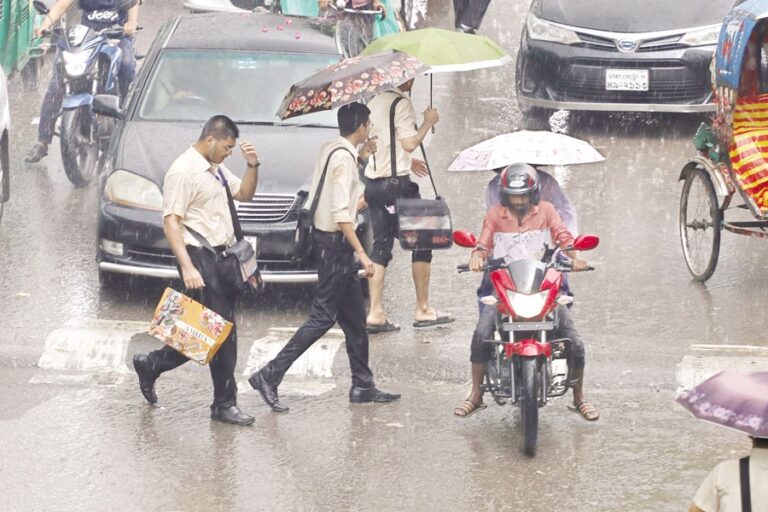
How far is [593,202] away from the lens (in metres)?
13.9

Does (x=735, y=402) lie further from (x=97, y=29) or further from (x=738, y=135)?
(x=97, y=29)

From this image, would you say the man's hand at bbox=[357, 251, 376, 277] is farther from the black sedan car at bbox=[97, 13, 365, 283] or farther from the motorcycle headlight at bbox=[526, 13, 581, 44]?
the motorcycle headlight at bbox=[526, 13, 581, 44]

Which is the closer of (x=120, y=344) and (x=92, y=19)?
(x=120, y=344)

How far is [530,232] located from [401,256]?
3.72 m

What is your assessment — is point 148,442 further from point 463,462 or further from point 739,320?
point 739,320

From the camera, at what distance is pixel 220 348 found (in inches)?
347

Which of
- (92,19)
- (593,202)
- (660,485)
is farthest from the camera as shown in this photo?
(92,19)

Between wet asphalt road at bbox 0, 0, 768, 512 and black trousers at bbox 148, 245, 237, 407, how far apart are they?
21 centimetres

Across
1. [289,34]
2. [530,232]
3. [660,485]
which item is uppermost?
[289,34]

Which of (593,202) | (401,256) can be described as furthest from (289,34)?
(593,202)

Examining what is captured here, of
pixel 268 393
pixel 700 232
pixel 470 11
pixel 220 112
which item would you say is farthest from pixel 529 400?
pixel 470 11

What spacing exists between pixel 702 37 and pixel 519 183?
7481mm

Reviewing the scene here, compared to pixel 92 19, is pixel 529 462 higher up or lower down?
lower down

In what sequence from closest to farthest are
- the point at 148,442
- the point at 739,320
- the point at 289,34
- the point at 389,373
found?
the point at 148,442, the point at 389,373, the point at 739,320, the point at 289,34
